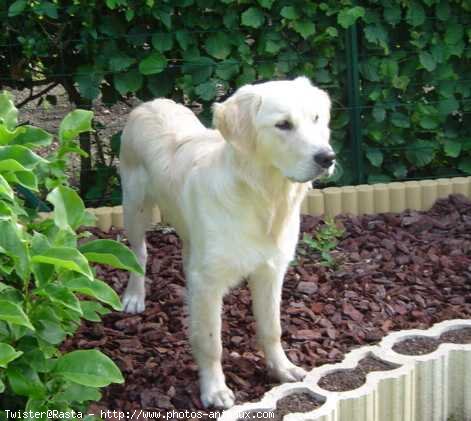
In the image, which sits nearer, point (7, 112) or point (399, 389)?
point (7, 112)

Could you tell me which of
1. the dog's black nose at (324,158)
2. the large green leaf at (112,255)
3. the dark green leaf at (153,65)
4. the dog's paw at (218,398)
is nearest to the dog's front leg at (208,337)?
the dog's paw at (218,398)

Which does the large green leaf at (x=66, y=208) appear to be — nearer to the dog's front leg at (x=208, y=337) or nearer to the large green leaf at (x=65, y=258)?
the large green leaf at (x=65, y=258)

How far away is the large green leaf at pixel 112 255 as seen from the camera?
9.92 ft

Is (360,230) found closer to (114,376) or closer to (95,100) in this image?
(95,100)

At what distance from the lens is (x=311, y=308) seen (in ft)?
14.9

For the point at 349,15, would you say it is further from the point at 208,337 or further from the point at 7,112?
the point at 7,112

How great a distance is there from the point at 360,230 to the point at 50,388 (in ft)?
9.86

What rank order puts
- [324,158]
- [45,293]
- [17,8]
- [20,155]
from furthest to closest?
[17,8], [324,158], [20,155], [45,293]

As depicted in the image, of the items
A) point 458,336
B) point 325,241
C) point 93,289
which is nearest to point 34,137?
point 93,289

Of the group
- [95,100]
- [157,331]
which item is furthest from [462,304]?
[95,100]

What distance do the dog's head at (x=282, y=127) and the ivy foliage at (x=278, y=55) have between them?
228 centimetres

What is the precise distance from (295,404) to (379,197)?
2708 millimetres

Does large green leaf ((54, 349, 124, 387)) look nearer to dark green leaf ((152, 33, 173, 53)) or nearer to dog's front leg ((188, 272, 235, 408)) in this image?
dog's front leg ((188, 272, 235, 408))

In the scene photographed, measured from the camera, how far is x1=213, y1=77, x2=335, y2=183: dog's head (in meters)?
3.29
